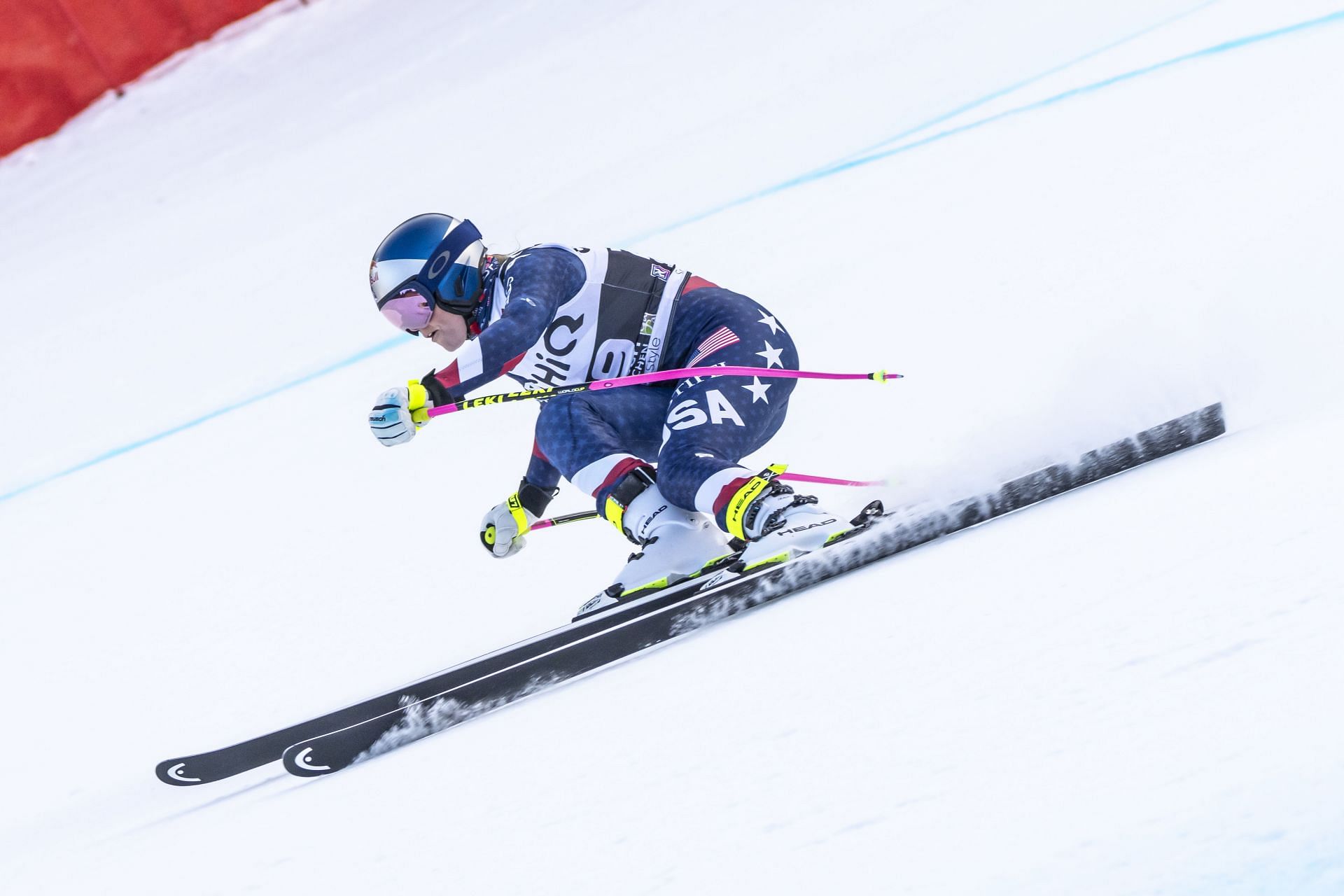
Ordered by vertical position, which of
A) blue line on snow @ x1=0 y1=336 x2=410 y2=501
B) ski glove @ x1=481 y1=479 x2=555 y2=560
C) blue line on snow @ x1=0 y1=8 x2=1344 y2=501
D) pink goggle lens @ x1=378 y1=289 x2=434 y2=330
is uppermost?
blue line on snow @ x1=0 y1=8 x2=1344 y2=501

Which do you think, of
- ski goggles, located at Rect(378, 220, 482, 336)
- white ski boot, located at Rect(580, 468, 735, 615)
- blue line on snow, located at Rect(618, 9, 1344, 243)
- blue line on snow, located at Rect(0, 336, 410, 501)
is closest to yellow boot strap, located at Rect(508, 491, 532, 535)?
white ski boot, located at Rect(580, 468, 735, 615)

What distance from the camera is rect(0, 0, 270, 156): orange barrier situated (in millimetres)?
7102

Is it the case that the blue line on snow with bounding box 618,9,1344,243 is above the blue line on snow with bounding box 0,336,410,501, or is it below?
above

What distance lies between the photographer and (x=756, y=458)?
412 cm

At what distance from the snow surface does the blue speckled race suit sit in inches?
17.5

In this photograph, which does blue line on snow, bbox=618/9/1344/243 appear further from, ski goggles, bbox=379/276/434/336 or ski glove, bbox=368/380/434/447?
ski glove, bbox=368/380/434/447

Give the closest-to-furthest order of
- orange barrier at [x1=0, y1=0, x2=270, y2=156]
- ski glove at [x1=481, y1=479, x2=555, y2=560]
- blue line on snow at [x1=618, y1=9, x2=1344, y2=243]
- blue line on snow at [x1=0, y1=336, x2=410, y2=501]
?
ski glove at [x1=481, y1=479, x2=555, y2=560] → blue line on snow at [x1=0, y1=336, x2=410, y2=501] → blue line on snow at [x1=618, y1=9, x2=1344, y2=243] → orange barrier at [x1=0, y1=0, x2=270, y2=156]

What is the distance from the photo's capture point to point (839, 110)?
256 inches

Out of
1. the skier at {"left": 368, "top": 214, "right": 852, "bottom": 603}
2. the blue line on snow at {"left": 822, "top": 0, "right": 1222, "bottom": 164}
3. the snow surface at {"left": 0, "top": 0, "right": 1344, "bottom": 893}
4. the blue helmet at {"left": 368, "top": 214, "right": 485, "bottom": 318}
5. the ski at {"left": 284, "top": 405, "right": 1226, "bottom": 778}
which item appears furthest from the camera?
the blue line on snow at {"left": 822, "top": 0, "right": 1222, "bottom": 164}

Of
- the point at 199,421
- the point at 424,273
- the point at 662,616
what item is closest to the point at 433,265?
the point at 424,273

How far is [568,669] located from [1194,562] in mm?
1285

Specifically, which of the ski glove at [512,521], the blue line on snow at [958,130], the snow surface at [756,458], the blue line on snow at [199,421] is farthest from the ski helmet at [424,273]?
the blue line on snow at [958,130]

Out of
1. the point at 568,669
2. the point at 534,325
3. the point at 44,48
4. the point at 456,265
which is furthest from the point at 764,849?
the point at 44,48

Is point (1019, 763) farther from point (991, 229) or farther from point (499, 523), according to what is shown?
point (991, 229)
